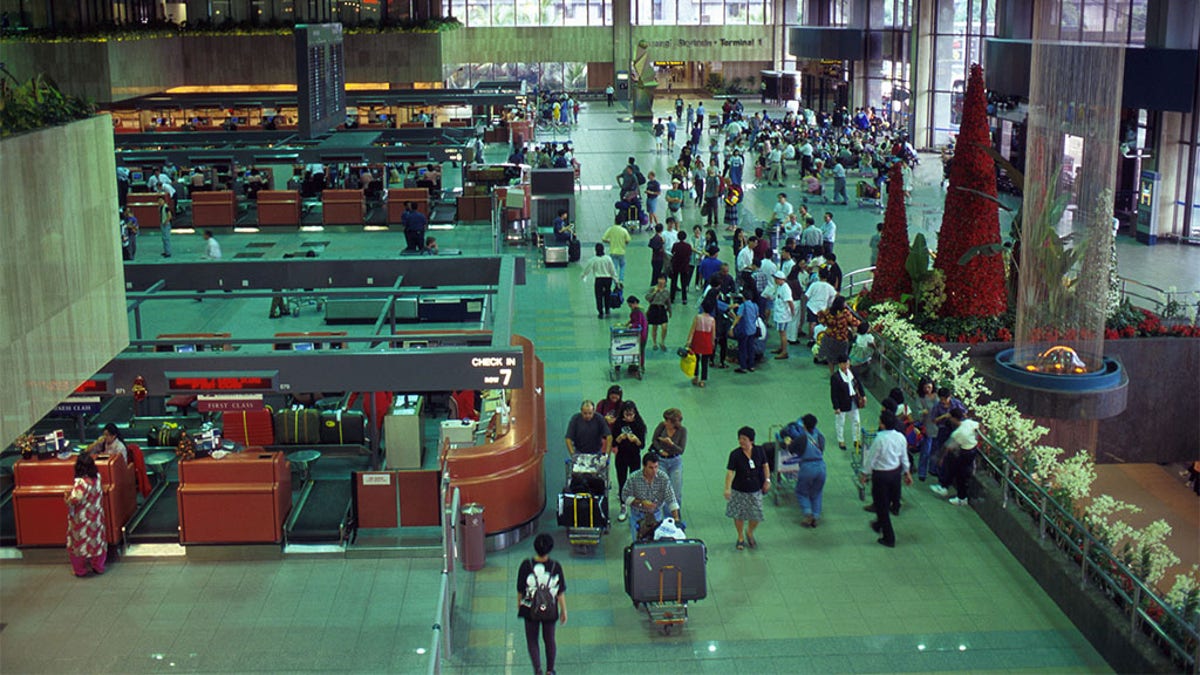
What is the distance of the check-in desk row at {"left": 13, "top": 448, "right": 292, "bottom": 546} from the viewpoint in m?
13.8

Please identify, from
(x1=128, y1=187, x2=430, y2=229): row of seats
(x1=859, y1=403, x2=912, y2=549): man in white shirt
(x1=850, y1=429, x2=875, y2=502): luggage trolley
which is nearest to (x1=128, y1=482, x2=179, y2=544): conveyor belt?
(x1=859, y1=403, x2=912, y2=549): man in white shirt

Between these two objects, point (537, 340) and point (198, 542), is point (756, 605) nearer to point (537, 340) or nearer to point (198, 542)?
point (198, 542)

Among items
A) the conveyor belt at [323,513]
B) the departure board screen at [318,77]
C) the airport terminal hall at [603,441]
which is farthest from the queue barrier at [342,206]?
the conveyor belt at [323,513]

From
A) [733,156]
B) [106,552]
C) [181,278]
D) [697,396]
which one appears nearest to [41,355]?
[106,552]

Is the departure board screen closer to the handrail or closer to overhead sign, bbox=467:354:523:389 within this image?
overhead sign, bbox=467:354:523:389

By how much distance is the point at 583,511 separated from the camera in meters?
13.9

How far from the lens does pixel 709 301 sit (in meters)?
20.4

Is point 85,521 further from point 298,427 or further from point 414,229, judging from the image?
point 414,229

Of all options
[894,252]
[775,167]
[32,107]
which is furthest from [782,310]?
[775,167]

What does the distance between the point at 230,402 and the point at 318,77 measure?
14.2 meters

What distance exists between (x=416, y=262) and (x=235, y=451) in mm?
3171

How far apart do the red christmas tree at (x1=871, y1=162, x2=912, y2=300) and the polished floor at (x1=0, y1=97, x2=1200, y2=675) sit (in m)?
5.41

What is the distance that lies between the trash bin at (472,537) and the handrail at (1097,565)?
17.7ft

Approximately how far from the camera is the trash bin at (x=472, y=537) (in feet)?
43.7
